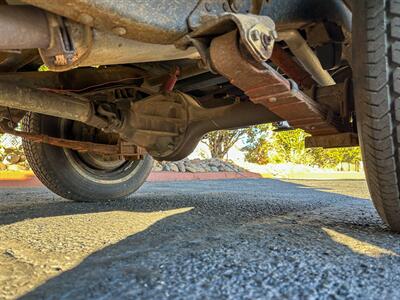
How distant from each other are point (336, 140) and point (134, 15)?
3.85 feet

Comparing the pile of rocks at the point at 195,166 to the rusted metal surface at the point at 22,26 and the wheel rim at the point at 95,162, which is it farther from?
the rusted metal surface at the point at 22,26

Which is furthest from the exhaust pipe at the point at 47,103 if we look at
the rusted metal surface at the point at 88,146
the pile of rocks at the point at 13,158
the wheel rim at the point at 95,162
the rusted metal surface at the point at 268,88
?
the pile of rocks at the point at 13,158

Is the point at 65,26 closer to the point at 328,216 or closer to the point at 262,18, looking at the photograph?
the point at 262,18

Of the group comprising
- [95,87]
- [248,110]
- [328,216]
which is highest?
[95,87]

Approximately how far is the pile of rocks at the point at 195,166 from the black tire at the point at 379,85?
7.90 meters

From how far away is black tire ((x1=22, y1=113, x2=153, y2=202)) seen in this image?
288 cm

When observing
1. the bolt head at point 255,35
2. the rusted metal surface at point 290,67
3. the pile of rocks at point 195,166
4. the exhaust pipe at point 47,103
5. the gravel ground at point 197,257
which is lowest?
the gravel ground at point 197,257

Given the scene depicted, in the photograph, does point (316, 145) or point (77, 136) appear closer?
point (316, 145)

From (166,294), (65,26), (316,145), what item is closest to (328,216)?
(316,145)

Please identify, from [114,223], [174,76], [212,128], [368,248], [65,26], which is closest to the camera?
[65,26]

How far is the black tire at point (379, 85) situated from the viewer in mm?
1416

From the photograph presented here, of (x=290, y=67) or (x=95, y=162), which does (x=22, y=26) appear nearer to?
(x=290, y=67)

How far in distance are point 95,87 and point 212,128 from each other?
773mm

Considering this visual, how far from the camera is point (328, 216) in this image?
88.8 inches
